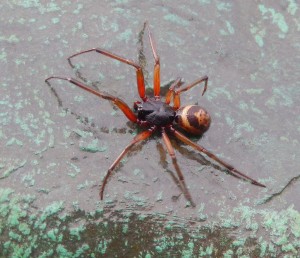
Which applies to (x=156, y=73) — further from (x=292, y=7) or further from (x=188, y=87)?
(x=292, y=7)

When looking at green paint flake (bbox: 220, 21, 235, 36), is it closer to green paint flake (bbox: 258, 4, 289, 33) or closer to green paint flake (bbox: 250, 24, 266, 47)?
green paint flake (bbox: 250, 24, 266, 47)

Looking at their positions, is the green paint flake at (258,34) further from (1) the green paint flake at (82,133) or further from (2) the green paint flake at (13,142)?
(2) the green paint flake at (13,142)

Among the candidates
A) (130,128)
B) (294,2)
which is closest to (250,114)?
(130,128)

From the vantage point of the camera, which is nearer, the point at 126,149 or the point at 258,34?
the point at 126,149

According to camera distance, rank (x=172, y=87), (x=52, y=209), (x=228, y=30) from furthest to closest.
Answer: (x=228, y=30)
(x=172, y=87)
(x=52, y=209)

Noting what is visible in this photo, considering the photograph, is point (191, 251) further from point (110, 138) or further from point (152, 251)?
point (110, 138)

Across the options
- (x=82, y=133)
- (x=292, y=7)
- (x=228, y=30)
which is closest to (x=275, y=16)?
(x=292, y=7)
